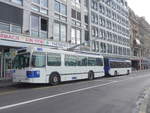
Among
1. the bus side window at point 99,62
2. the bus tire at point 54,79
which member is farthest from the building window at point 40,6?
the bus tire at point 54,79

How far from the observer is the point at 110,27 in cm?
4825

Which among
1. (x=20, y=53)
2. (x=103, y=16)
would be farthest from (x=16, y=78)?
(x=103, y=16)

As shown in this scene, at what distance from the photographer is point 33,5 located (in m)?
23.3

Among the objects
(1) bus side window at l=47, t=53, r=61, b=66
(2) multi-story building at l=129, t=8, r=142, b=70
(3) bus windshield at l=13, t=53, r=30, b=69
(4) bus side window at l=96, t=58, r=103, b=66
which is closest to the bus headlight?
(3) bus windshield at l=13, t=53, r=30, b=69

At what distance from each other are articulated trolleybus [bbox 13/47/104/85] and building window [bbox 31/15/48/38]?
21.3 feet

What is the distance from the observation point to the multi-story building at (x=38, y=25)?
19.8m

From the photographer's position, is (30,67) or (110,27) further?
(110,27)

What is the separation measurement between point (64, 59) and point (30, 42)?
6015 millimetres

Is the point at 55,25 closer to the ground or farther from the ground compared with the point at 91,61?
farther from the ground

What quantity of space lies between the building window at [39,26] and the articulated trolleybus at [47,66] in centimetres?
650

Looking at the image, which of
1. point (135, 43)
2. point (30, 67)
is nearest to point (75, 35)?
point (30, 67)

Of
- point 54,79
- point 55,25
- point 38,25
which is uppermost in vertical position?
point 55,25

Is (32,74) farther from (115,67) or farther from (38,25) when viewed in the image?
(115,67)

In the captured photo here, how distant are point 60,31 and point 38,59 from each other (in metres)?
13.4
